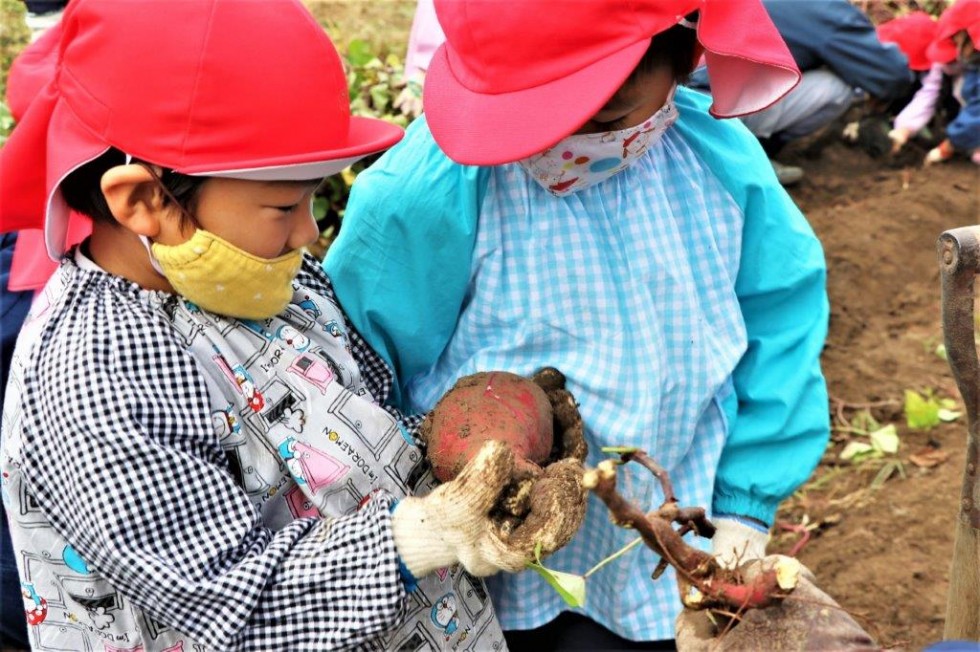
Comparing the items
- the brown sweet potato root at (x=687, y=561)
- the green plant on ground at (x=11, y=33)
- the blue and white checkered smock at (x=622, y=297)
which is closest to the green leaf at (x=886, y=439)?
the blue and white checkered smock at (x=622, y=297)

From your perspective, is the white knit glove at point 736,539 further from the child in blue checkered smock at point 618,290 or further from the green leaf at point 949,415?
the green leaf at point 949,415

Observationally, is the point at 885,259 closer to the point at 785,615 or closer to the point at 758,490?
the point at 758,490

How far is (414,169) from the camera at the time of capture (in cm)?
182

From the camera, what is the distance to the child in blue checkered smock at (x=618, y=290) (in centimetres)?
181

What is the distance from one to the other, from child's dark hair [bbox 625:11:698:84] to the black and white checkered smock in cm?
79

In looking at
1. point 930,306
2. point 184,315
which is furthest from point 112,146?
point 930,306

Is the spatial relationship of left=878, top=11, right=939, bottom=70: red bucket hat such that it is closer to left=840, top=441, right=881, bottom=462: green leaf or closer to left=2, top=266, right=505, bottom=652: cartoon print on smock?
left=840, top=441, right=881, bottom=462: green leaf

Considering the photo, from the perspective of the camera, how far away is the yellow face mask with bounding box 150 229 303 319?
58.7 inches

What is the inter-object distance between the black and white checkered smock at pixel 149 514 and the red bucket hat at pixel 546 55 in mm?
522

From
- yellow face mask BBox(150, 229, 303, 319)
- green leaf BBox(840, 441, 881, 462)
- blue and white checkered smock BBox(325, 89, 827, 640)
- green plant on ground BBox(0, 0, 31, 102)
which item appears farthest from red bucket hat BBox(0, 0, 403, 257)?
green plant on ground BBox(0, 0, 31, 102)

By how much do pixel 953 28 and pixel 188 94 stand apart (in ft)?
17.0

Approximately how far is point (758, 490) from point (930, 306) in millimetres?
2735

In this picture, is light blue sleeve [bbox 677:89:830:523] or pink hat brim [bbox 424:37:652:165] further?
light blue sleeve [bbox 677:89:830:523]

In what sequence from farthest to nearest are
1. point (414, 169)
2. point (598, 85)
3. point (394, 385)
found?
point (394, 385), point (414, 169), point (598, 85)
